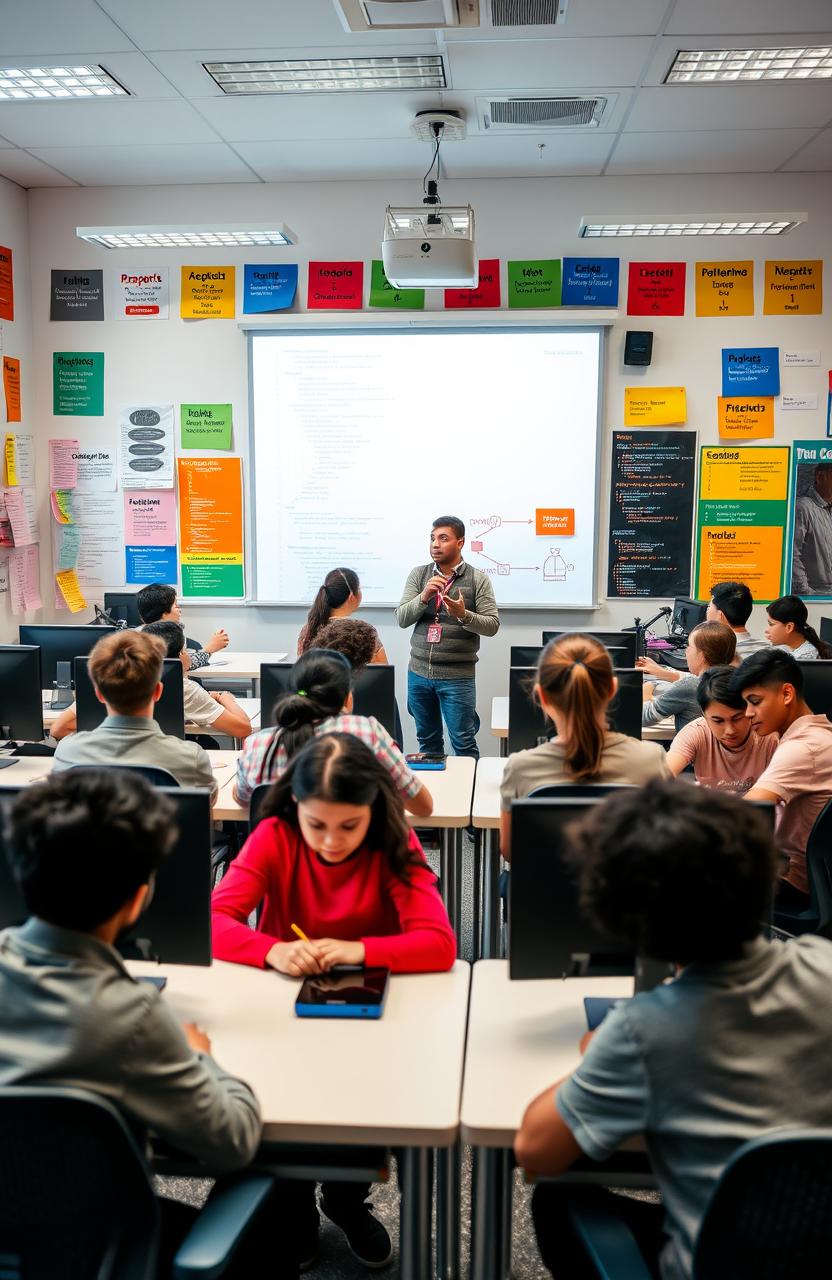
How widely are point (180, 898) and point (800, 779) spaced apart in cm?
169

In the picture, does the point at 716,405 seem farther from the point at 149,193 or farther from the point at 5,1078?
the point at 5,1078

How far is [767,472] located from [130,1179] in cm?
507

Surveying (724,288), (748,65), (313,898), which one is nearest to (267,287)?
(724,288)

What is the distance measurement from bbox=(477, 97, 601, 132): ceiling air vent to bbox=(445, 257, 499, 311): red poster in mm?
830

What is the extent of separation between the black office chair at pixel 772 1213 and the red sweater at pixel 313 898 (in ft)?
2.76

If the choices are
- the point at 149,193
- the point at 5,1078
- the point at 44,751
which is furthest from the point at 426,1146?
the point at 149,193

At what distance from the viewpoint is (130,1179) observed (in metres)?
1.15

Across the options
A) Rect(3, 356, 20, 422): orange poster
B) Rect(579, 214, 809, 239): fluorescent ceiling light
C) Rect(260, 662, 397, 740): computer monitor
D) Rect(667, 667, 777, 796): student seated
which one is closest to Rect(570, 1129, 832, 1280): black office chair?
Rect(667, 667, 777, 796): student seated

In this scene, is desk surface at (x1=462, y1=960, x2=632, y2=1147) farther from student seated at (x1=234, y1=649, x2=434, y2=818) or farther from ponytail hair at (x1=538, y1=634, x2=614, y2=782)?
student seated at (x1=234, y1=649, x2=434, y2=818)

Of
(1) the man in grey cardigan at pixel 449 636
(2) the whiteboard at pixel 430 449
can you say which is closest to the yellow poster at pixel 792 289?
(2) the whiteboard at pixel 430 449

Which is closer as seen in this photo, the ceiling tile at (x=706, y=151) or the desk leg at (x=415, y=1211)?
the desk leg at (x=415, y=1211)

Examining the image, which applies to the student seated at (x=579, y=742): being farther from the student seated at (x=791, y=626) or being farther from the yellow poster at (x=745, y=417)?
Answer: the yellow poster at (x=745, y=417)

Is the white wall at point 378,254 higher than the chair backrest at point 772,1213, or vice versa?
the white wall at point 378,254

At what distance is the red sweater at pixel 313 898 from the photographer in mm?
1906
